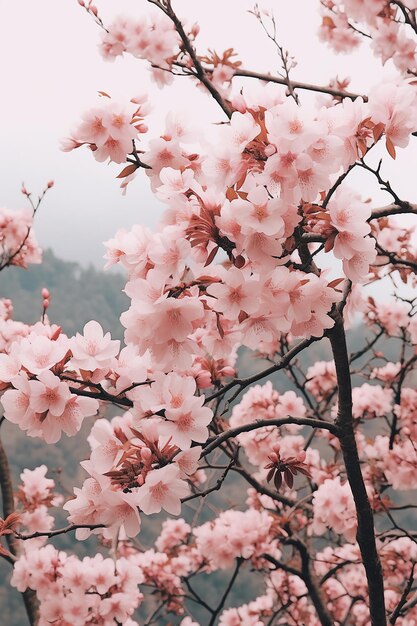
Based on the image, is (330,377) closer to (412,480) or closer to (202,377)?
(412,480)

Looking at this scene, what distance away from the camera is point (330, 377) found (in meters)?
4.84

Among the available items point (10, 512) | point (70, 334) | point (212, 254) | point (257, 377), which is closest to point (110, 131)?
point (212, 254)

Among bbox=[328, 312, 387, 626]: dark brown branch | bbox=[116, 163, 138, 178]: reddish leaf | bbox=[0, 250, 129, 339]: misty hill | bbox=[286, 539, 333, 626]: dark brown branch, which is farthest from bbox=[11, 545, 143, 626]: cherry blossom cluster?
bbox=[0, 250, 129, 339]: misty hill

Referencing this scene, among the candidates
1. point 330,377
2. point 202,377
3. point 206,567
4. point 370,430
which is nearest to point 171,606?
point 206,567

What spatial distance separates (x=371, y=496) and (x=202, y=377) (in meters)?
2.18

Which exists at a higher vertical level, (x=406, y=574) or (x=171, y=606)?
(x=406, y=574)

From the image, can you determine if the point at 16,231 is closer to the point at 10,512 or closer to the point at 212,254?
the point at 10,512

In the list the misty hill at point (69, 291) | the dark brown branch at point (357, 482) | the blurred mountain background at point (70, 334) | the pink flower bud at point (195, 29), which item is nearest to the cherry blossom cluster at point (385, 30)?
the pink flower bud at point (195, 29)

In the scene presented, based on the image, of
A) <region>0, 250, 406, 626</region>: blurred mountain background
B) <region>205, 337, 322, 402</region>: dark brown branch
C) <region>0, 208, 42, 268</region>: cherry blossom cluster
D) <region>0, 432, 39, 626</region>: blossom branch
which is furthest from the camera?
<region>0, 250, 406, 626</region>: blurred mountain background

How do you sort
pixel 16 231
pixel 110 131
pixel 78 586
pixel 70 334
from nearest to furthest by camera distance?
pixel 110 131 < pixel 78 586 < pixel 16 231 < pixel 70 334

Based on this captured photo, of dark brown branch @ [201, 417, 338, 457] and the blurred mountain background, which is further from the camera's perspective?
the blurred mountain background

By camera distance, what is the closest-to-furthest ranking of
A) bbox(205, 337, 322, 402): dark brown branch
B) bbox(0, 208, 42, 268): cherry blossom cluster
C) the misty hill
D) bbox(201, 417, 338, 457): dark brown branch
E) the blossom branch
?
bbox(201, 417, 338, 457): dark brown branch → bbox(205, 337, 322, 402): dark brown branch → the blossom branch → bbox(0, 208, 42, 268): cherry blossom cluster → the misty hill

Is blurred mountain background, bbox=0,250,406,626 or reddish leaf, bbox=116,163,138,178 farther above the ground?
blurred mountain background, bbox=0,250,406,626

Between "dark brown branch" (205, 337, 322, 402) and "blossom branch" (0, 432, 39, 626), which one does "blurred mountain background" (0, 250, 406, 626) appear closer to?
"blossom branch" (0, 432, 39, 626)
